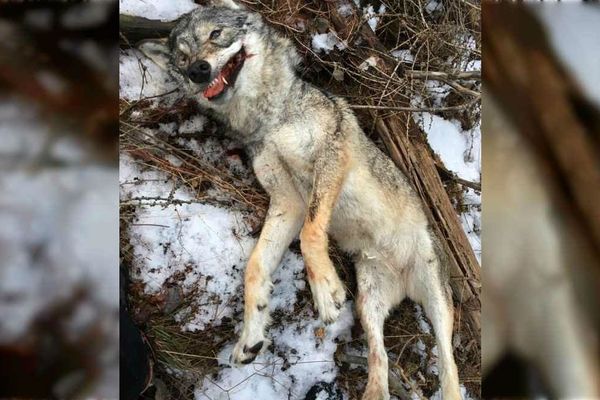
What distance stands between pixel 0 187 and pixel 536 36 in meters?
2.04

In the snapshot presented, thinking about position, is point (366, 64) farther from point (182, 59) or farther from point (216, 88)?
point (182, 59)

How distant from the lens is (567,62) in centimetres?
205

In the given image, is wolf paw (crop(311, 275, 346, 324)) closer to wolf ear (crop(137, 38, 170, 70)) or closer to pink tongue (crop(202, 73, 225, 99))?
pink tongue (crop(202, 73, 225, 99))

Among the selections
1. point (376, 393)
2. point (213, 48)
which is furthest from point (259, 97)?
point (376, 393)

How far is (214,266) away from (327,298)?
1.68 ft

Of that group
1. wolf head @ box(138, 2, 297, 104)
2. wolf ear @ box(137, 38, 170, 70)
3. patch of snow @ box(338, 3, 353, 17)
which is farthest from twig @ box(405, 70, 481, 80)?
wolf ear @ box(137, 38, 170, 70)

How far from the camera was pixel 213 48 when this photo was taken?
2.37 metres

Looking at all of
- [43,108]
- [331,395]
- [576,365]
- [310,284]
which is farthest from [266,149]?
[576,365]

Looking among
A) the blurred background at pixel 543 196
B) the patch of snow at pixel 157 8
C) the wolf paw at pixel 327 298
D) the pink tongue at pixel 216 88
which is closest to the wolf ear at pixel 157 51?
the patch of snow at pixel 157 8

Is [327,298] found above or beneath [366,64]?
beneath

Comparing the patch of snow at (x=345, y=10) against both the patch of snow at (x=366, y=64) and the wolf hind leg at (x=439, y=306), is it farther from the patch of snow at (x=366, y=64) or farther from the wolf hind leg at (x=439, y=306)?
the wolf hind leg at (x=439, y=306)

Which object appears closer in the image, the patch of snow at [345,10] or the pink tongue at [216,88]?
the pink tongue at [216,88]

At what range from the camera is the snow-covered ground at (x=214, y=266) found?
2314mm

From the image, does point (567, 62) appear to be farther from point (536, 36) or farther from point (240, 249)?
point (240, 249)
